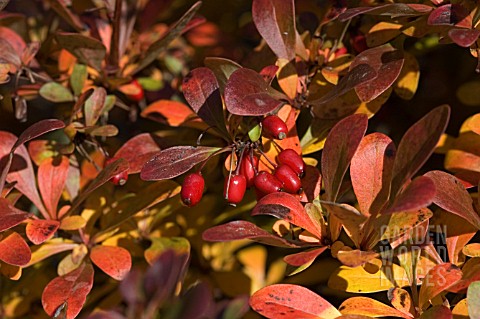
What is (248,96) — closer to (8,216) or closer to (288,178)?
(288,178)

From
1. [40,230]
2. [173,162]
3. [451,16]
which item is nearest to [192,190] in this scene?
[173,162]

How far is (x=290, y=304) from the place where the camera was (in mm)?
973

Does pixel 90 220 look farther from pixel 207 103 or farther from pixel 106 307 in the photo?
pixel 207 103

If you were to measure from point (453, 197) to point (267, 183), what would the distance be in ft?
0.91

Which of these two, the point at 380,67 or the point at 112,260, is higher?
the point at 380,67

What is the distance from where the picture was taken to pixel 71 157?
1342 millimetres

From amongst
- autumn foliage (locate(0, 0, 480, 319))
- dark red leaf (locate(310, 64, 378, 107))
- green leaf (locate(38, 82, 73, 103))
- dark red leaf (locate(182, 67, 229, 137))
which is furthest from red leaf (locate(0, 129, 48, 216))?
dark red leaf (locate(310, 64, 378, 107))

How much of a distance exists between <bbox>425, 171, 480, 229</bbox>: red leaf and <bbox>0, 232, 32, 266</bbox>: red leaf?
0.62m

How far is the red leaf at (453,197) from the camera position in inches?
39.1

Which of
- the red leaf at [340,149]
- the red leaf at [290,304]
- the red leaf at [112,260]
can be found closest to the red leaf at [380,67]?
the red leaf at [340,149]

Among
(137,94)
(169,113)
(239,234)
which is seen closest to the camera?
(239,234)

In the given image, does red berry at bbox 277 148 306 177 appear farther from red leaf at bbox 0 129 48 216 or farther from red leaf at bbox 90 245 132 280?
red leaf at bbox 0 129 48 216

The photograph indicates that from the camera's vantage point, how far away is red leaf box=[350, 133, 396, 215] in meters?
0.99

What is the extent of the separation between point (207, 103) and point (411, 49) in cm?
58
